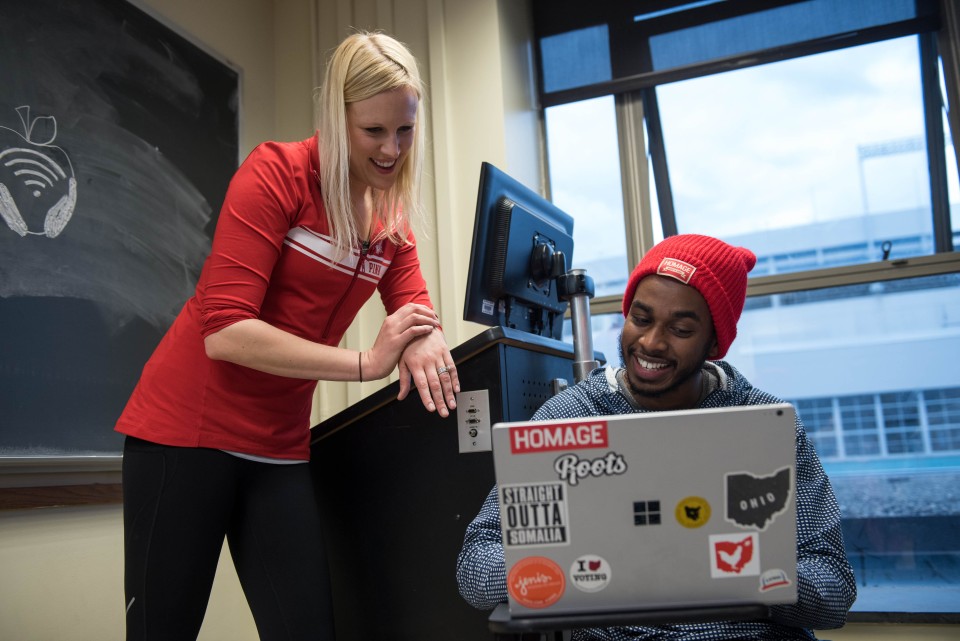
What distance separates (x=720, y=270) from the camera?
1.27 m

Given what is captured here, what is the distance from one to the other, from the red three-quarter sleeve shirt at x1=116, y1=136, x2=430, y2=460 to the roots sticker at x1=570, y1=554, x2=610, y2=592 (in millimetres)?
664

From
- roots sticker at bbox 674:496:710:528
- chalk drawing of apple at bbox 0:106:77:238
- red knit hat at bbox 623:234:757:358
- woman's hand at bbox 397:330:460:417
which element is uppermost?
chalk drawing of apple at bbox 0:106:77:238

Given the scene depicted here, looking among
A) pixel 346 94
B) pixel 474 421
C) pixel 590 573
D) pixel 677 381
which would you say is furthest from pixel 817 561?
pixel 346 94

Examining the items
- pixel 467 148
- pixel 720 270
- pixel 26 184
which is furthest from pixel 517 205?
pixel 467 148

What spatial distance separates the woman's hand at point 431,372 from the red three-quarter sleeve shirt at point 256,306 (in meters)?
0.18

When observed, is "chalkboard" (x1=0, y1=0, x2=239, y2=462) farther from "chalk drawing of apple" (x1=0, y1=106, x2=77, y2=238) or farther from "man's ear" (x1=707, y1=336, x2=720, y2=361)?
"man's ear" (x1=707, y1=336, x2=720, y2=361)

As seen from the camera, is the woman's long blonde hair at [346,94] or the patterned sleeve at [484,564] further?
the woman's long blonde hair at [346,94]

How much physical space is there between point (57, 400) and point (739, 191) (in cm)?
239

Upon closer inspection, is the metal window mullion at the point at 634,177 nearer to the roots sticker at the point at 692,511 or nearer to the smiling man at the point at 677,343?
the smiling man at the point at 677,343

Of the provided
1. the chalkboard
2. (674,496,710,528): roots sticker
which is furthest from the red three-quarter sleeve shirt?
the chalkboard

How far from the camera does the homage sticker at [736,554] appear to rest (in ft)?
2.40

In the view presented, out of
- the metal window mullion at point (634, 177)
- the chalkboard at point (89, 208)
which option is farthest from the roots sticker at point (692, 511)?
the metal window mullion at point (634, 177)

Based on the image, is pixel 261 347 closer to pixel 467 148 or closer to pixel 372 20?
pixel 467 148

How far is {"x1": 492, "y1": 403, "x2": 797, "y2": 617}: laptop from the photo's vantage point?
734mm
